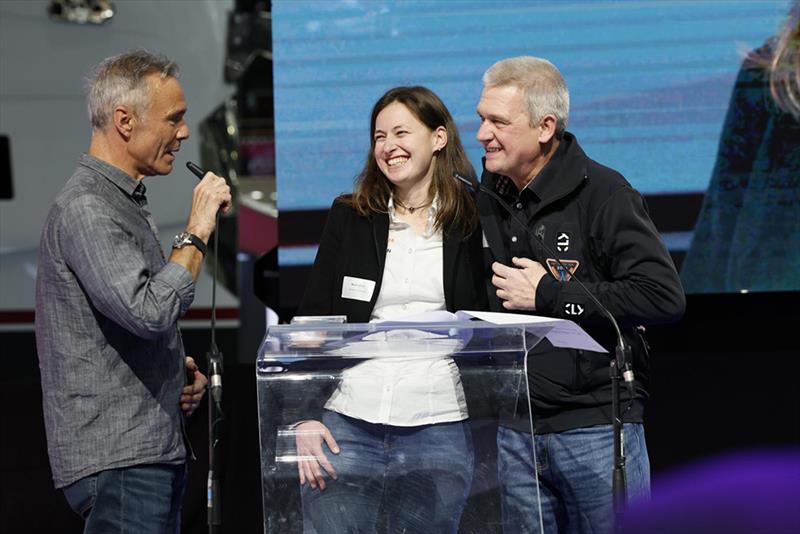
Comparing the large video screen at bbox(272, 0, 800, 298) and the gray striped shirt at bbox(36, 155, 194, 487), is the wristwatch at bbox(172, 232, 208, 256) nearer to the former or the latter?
the gray striped shirt at bbox(36, 155, 194, 487)

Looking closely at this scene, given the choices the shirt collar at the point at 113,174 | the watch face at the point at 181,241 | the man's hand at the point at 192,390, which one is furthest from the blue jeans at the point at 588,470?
the shirt collar at the point at 113,174

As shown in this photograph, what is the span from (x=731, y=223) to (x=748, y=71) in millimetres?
472

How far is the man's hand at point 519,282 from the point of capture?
2.33 metres

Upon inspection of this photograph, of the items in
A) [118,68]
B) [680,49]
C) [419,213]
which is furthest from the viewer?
[680,49]

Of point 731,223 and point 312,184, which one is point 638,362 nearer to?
point 731,223

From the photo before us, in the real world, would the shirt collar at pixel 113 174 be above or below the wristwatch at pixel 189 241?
above

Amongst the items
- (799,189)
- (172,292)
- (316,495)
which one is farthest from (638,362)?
(799,189)

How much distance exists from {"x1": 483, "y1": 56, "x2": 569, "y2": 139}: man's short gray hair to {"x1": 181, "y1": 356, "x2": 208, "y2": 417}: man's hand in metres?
0.95

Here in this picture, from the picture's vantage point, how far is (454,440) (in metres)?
2.10

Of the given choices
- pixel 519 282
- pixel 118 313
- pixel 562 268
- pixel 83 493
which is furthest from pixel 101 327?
pixel 562 268

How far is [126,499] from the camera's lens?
220 centimetres

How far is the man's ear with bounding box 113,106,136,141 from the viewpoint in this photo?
227 cm

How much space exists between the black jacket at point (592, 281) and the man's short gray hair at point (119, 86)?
83cm

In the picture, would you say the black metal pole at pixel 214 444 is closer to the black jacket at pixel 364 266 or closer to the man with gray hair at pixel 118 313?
the man with gray hair at pixel 118 313
